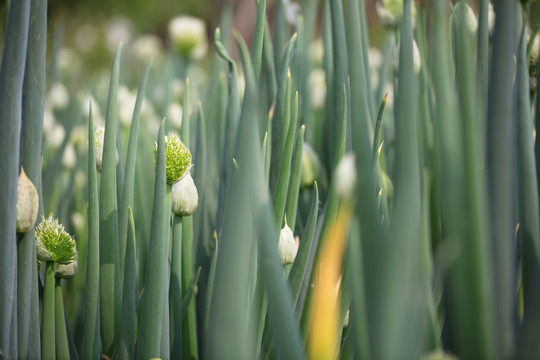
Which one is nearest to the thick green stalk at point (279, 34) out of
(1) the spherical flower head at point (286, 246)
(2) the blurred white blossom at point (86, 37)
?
(1) the spherical flower head at point (286, 246)

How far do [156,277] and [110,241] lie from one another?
15cm

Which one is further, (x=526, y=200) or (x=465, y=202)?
(x=526, y=200)

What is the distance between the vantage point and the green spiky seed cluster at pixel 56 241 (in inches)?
20.0

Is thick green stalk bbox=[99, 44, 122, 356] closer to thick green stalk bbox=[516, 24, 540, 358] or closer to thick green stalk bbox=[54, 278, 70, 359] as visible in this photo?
thick green stalk bbox=[54, 278, 70, 359]

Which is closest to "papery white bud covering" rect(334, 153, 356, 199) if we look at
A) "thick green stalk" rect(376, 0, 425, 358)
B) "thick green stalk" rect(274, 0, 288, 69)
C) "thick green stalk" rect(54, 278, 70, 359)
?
"thick green stalk" rect(376, 0, 425, 358)

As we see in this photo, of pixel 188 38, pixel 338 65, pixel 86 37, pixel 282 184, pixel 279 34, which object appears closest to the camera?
pixel 282 184

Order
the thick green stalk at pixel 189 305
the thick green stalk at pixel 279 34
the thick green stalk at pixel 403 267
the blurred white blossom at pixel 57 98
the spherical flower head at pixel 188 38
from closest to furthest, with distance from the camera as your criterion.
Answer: the thick green stalk at pixel 403 267 < the thick green stalk at pixel 189 305 < the thick green stalk at pixel 279 34 < the spherical flower head at pixel 188 38 < the blurred white blossom at pixel 57 98

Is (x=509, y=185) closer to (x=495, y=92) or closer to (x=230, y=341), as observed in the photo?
(x=495, y=92)

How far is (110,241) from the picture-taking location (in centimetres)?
58

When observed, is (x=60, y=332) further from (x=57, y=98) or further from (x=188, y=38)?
(x=57, y=98)

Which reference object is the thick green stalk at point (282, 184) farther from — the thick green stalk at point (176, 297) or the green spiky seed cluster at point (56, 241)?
the green spiky seed cluster at point (56, 241)

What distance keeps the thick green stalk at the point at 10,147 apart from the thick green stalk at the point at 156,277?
12 cm

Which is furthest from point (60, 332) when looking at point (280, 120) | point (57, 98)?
point (57, 98)

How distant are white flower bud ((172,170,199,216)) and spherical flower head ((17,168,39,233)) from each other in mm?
139
